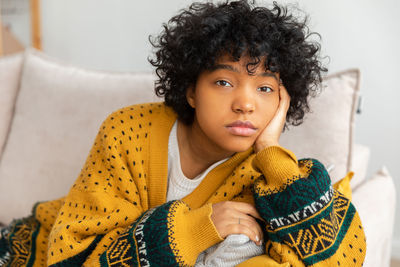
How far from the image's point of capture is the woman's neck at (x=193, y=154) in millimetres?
999

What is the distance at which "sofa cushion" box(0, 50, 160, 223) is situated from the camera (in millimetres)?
1311

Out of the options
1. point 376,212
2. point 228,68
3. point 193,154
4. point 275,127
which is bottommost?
point 376,212

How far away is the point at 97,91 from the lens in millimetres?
1338

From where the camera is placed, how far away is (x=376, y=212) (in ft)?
3.49

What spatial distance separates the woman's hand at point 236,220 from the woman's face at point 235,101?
0.40ft

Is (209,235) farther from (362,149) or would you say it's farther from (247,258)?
(362,149)

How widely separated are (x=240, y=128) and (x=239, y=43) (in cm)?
17

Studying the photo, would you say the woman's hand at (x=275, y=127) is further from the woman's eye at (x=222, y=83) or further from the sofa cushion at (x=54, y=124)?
the sofa cushion at (x=54, y=124)

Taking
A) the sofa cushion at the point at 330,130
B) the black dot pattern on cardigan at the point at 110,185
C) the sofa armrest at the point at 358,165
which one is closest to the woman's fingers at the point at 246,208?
the black dot pattern on cardigan at the point at 110,185

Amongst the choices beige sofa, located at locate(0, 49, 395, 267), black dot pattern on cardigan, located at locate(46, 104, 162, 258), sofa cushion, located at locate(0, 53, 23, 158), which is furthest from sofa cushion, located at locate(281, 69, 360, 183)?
sofa cushion, located at locate(0, 53, 23, 158)

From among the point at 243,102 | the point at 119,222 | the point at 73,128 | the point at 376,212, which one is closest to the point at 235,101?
the point at 243,102

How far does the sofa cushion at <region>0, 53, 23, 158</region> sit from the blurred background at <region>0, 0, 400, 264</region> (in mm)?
763

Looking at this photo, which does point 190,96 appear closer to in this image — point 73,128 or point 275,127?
point 275,127

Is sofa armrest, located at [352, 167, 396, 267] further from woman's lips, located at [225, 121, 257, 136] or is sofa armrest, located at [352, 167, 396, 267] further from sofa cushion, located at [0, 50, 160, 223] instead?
sofa cushion, located at [0, 50, 160, 223]
